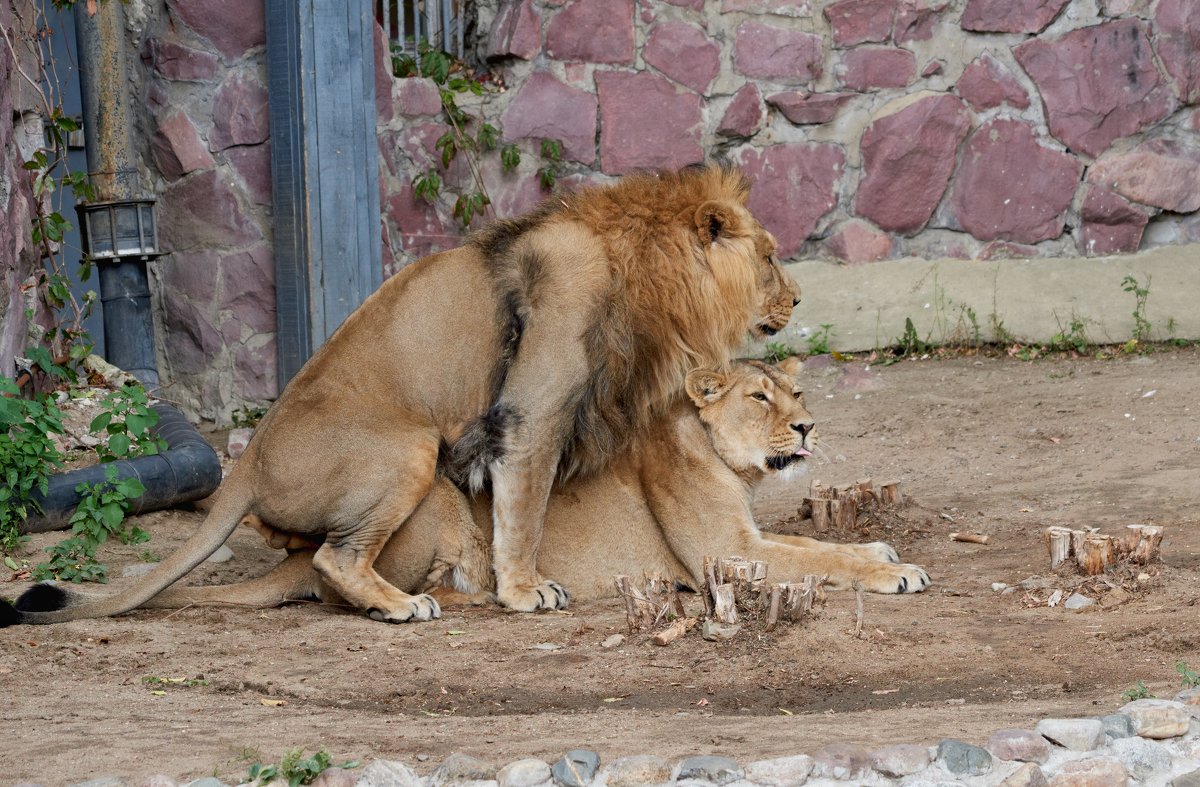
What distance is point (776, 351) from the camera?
26.4 feet

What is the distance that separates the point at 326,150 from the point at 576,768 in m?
4.76

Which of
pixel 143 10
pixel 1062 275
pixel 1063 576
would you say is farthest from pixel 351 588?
pixel 1062 275

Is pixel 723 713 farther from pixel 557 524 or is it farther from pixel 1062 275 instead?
pixel 1062 275

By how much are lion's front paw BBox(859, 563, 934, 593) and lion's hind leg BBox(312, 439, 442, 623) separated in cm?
143

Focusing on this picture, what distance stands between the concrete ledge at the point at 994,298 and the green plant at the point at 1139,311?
0.09ft

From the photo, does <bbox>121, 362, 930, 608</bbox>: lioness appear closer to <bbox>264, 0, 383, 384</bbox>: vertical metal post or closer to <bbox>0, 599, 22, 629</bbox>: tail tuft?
<bbox>0, 599, 22, 629</bbox>: tail tuft

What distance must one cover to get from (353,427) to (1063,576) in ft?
7.71

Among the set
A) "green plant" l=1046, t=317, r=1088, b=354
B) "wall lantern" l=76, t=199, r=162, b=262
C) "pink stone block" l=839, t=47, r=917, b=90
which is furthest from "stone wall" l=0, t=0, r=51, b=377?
"green plant" l=1046, t=317, r=1088, b=354

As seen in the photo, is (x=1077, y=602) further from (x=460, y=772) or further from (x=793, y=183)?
(x=793, y=183)

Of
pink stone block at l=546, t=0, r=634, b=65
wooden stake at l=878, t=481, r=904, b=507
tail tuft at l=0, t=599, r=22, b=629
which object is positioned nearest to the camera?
tail tuft at l=0, t=599, r=22, b=629

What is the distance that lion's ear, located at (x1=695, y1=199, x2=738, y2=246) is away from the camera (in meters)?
5.15

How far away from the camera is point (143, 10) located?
7.55 meters

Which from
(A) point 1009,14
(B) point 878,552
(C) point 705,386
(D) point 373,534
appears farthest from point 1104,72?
(D) point 373,534

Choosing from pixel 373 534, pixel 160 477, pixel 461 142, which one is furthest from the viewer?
pixel 461 142
